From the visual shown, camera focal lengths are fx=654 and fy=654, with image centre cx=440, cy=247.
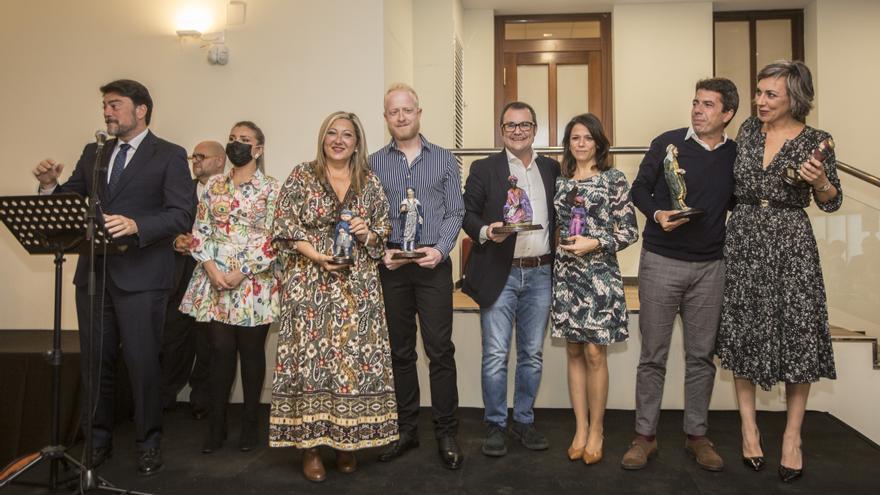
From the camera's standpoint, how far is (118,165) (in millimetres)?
3156

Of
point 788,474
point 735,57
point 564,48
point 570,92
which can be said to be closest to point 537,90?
point 570,92

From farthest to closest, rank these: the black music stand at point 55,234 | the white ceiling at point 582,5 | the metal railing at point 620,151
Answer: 1. the white ceiling at point 582,5
2. the metal railing at point 620,151
3. the black music stand at point 55,234

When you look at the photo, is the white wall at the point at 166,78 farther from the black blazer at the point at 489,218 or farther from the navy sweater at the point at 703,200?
the navy sweater at the point at 703,200

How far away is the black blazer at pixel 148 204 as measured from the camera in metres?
3.07

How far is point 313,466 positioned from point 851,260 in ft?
11.5

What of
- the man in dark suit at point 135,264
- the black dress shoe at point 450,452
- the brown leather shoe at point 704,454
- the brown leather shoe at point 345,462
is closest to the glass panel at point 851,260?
the brown leather shoe at point 704,454

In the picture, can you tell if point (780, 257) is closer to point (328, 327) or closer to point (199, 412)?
point (328, 327)

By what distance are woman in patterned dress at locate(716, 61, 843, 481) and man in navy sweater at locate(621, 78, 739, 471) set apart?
0.09 meters

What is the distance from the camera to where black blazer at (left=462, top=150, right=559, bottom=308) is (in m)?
3.24

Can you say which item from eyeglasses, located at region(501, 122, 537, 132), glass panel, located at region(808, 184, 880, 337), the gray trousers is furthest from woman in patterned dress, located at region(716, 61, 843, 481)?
glass panel, located at region(808, 184, 880, 337)

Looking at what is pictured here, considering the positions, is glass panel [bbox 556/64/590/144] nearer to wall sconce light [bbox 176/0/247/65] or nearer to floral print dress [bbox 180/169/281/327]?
wall sconce light [bbox 176/0/247/65]

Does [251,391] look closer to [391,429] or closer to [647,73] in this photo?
[391,429]

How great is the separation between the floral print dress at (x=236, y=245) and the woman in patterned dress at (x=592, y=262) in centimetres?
148

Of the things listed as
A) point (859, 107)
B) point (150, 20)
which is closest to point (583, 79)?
point (859, 107)
